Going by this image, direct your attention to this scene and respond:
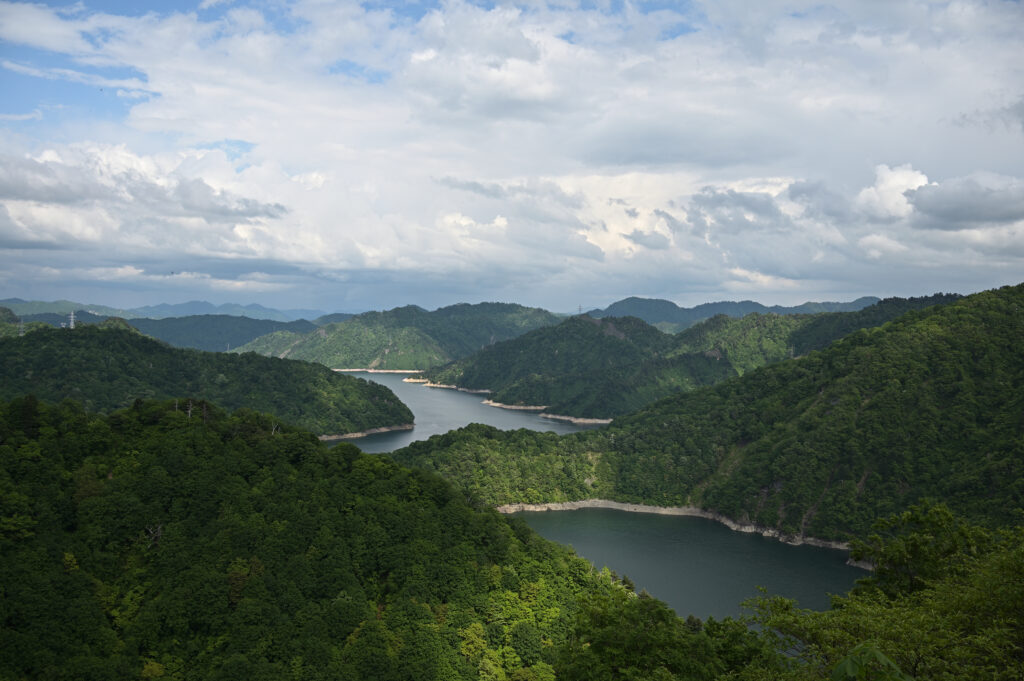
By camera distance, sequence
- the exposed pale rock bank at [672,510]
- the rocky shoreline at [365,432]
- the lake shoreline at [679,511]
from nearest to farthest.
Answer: the lake shoreline at [679,511] → the exposed pale rock bank at [672,510] → the rocky shoreline at [365,432]

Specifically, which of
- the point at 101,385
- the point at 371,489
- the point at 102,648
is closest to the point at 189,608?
the point at 102,648

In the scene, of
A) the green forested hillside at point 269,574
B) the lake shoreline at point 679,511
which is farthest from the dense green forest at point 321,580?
the lake shoreline at point 679,511

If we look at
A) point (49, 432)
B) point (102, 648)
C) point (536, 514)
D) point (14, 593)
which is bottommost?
point (536, 514)

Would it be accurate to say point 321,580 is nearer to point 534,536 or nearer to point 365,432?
point 534,536

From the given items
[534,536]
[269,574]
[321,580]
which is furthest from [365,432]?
[269,574]

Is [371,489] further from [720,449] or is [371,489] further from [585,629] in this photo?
[720,449]

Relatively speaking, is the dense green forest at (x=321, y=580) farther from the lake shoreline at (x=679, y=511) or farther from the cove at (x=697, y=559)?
the lake shoreline at (x=679, y=511)
